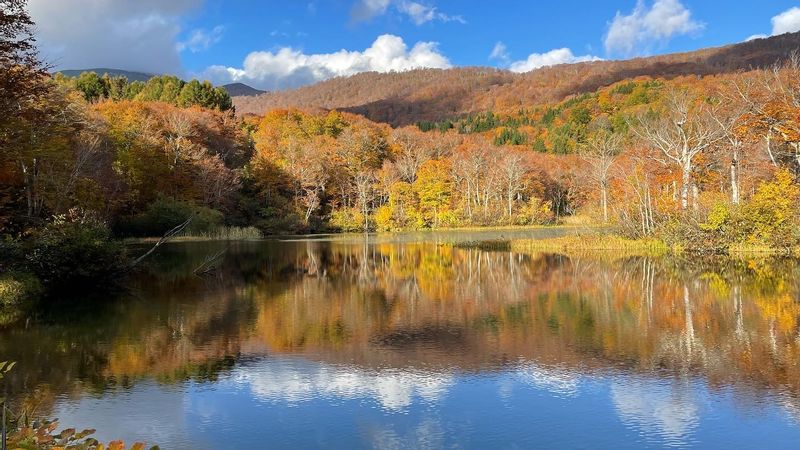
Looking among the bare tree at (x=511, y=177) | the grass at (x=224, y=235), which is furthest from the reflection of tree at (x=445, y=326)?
the bare tree at (x=511, y=177)

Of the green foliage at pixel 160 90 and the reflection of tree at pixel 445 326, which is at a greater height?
the green foliage at pixel 160 90

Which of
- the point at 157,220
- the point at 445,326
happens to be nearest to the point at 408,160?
the point at 157,220

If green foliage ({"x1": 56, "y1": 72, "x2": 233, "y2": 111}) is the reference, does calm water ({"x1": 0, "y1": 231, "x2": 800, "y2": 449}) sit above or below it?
below

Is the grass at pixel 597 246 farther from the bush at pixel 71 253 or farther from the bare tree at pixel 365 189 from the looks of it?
the bare tree at pixel 365 189

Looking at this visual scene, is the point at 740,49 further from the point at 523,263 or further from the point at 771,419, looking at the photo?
the point at 771,419

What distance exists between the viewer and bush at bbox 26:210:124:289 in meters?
16.5

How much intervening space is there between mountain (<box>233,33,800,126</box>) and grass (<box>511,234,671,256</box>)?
269 feet

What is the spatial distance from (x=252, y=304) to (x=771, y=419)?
11.2 metres

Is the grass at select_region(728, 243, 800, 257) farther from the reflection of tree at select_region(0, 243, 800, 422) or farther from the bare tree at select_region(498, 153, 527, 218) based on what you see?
the bare tree at select_region(498, 153, 527, 218)

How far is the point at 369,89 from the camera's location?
145500mm

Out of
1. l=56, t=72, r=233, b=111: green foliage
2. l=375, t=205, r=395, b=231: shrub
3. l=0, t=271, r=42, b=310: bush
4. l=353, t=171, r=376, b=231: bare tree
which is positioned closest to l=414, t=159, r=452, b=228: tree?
l=375, t=205, r=395, b=231: shrub

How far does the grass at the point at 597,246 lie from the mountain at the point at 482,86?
8205 centimetres

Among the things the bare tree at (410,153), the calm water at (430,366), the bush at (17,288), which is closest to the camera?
the calm water at (430,366)

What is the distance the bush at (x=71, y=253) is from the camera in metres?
16.5
